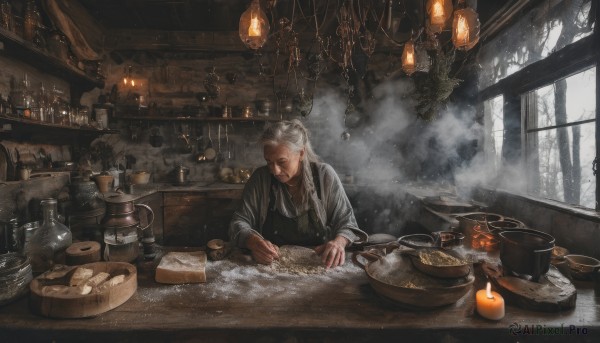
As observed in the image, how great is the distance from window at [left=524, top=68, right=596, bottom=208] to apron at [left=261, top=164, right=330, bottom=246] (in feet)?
8.64

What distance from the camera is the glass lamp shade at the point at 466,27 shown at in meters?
2.29

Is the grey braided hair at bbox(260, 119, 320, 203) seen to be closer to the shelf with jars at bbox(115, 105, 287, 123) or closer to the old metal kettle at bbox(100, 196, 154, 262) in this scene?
the old metal kettle at bbox(100, 196, 154, 262)

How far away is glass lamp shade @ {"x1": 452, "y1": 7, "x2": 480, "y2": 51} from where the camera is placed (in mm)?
2287

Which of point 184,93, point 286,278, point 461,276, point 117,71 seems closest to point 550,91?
point 461,276

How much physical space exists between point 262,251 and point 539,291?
5.41ft

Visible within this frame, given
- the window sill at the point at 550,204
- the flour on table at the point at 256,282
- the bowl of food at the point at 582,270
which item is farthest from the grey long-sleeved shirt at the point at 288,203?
the window sill at the point at 550,204

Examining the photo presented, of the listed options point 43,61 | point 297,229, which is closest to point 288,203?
point 297,229

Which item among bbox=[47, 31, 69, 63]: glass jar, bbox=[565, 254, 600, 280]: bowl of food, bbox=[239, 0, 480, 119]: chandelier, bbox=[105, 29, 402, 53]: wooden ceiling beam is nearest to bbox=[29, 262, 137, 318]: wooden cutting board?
bbox=[239, 0, 480, 119]: chandelier

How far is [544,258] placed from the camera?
1728 millimetres

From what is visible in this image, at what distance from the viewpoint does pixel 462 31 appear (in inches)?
91.4

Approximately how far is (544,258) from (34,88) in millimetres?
6261

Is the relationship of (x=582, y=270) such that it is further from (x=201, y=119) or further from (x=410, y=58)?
(x=201, y=119)

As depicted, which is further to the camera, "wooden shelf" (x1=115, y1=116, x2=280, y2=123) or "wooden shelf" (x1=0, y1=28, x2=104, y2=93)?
"wooden shelf" (x1=115, y1=116, x2=280, y2=123)

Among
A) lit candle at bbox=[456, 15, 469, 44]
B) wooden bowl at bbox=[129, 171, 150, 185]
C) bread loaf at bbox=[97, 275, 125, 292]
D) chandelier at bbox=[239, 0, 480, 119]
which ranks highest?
chandelier at bbox=[239, 0, 480, 119]
